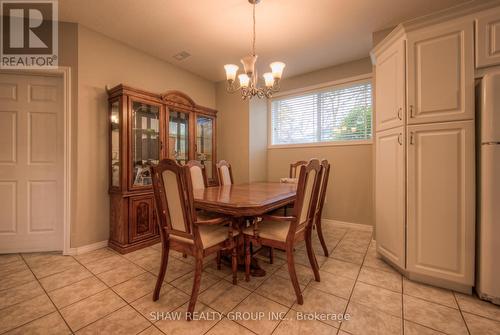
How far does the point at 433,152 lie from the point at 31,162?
4110 mm

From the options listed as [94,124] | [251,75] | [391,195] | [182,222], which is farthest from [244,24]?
[391,195]

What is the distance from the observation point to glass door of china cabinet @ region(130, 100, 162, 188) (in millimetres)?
2652

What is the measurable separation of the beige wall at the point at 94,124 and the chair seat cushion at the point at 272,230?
1.99 m

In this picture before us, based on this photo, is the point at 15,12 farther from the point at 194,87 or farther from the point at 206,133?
the point at 206,133

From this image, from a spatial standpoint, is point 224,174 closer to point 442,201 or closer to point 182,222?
point 182,222

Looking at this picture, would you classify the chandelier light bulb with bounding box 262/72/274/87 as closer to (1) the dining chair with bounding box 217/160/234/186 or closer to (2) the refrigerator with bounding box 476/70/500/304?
(1) the dining chair with bounding box 217/160/234/186

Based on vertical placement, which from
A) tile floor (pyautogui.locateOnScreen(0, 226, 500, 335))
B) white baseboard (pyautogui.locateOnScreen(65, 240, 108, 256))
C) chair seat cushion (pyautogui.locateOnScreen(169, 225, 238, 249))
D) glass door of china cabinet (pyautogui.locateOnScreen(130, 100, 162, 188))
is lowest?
tile floor (pyautogui.locateOnScreen(0, 226, 500, 335))

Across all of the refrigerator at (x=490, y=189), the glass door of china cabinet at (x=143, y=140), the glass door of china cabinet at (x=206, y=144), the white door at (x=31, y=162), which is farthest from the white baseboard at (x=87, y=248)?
the refrigerator at (x=490, y=189)

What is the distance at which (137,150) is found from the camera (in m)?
2.73

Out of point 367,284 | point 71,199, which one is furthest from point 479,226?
point 71,199

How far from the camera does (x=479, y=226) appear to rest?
5.27 ft

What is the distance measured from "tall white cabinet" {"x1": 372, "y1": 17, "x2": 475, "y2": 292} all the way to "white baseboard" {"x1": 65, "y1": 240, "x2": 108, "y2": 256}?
3203 millimetres

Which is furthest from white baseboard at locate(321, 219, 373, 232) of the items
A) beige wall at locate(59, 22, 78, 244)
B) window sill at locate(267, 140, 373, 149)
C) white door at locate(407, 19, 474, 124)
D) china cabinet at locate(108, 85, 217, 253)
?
beige wall at locate(59, 22, 78, 244)

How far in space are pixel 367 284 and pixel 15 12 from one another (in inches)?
172
